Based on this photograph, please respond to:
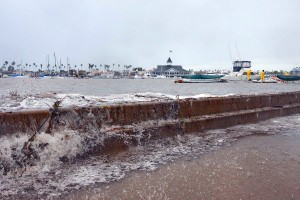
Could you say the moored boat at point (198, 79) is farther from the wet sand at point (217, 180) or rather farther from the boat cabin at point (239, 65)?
the wet sand at point (217, 180)

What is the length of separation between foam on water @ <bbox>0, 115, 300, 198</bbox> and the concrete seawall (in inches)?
7.2

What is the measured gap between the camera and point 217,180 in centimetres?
445

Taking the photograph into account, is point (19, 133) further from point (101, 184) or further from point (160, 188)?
point (160, 188)

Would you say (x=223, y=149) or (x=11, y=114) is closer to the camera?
(x=11, y=114)

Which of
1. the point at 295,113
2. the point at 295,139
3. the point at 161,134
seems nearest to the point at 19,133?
the point at 161,134

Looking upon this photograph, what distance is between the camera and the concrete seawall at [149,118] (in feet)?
18.6

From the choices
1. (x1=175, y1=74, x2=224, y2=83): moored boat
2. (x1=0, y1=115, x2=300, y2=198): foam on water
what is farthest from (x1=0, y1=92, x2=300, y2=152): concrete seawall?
(x1=175, y1=74, x2=224, y2=83): moored boat

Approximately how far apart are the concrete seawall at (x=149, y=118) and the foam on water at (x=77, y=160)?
0.18m

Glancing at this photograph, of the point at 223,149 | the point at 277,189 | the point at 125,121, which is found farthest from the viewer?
the point at 125,121

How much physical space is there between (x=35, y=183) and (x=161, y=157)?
2352mm

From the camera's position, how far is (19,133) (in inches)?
213

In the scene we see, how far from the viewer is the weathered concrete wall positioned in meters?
5.65

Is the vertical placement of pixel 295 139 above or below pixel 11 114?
below

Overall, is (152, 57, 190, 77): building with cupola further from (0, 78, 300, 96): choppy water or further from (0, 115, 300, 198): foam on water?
(0, 115, 300, 198): foam on water
